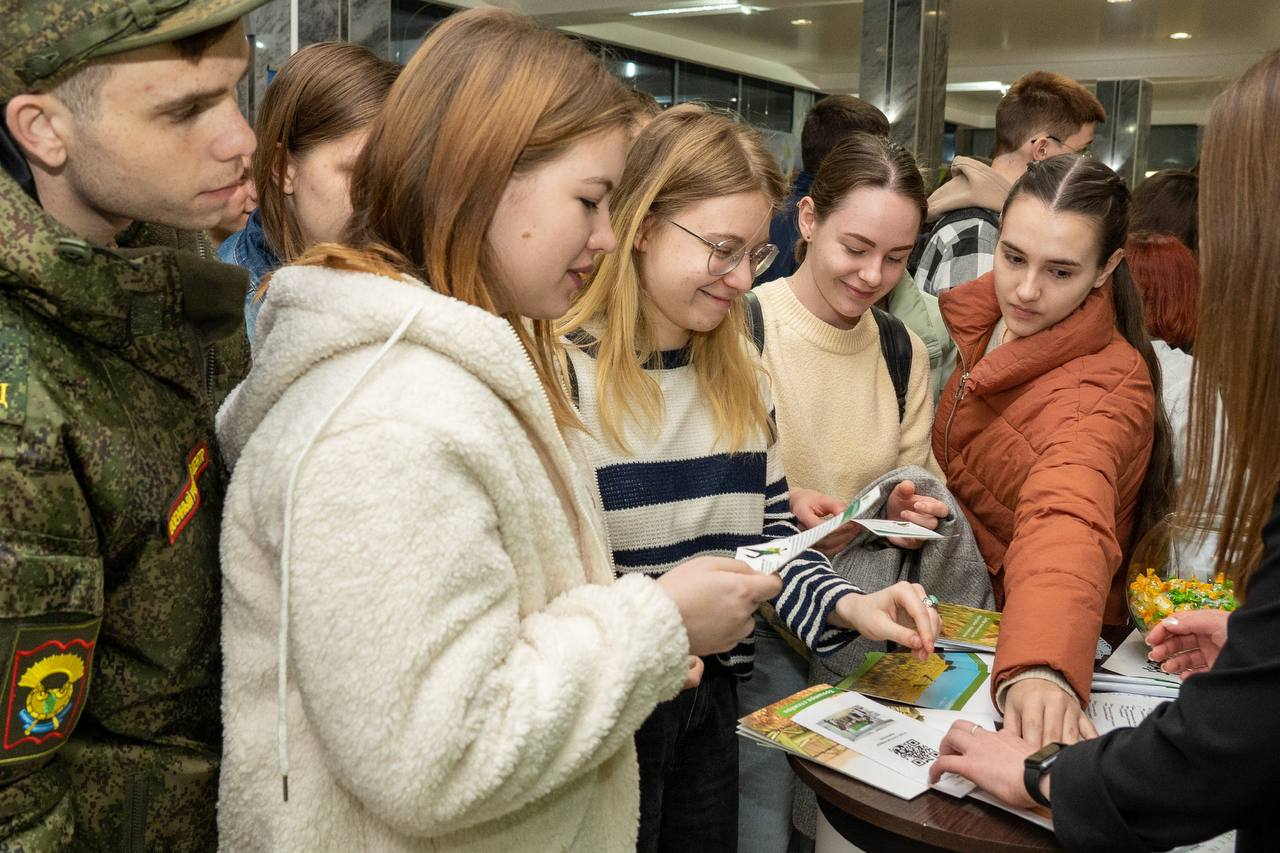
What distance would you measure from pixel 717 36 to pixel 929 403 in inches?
335

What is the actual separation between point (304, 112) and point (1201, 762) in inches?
75.2

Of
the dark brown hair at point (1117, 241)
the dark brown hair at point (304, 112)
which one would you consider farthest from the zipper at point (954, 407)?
the dark brown hair at point (304, 112)

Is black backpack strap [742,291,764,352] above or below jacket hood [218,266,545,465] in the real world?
below

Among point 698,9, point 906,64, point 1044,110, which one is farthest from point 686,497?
point 698,9

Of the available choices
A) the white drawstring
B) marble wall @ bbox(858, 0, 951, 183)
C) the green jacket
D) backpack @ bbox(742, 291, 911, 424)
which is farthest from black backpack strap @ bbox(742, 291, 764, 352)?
marble wall @ bbox(858, 0, 951, 183)

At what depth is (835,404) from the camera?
7.81 feet

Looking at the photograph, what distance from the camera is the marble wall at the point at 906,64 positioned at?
7090mm

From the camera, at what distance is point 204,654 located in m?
1.09

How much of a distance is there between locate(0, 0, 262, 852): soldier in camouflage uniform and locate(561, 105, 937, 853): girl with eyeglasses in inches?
30.8

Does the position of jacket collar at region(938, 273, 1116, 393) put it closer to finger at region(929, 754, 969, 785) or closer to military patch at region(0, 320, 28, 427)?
finger at region(929, 754, 969, 785)

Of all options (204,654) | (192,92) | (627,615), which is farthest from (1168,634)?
(192,92)

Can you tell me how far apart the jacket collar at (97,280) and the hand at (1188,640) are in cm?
154

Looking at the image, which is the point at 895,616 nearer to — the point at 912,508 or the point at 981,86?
the point at 912,508

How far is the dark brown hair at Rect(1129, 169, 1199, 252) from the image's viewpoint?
A: 3.26m
